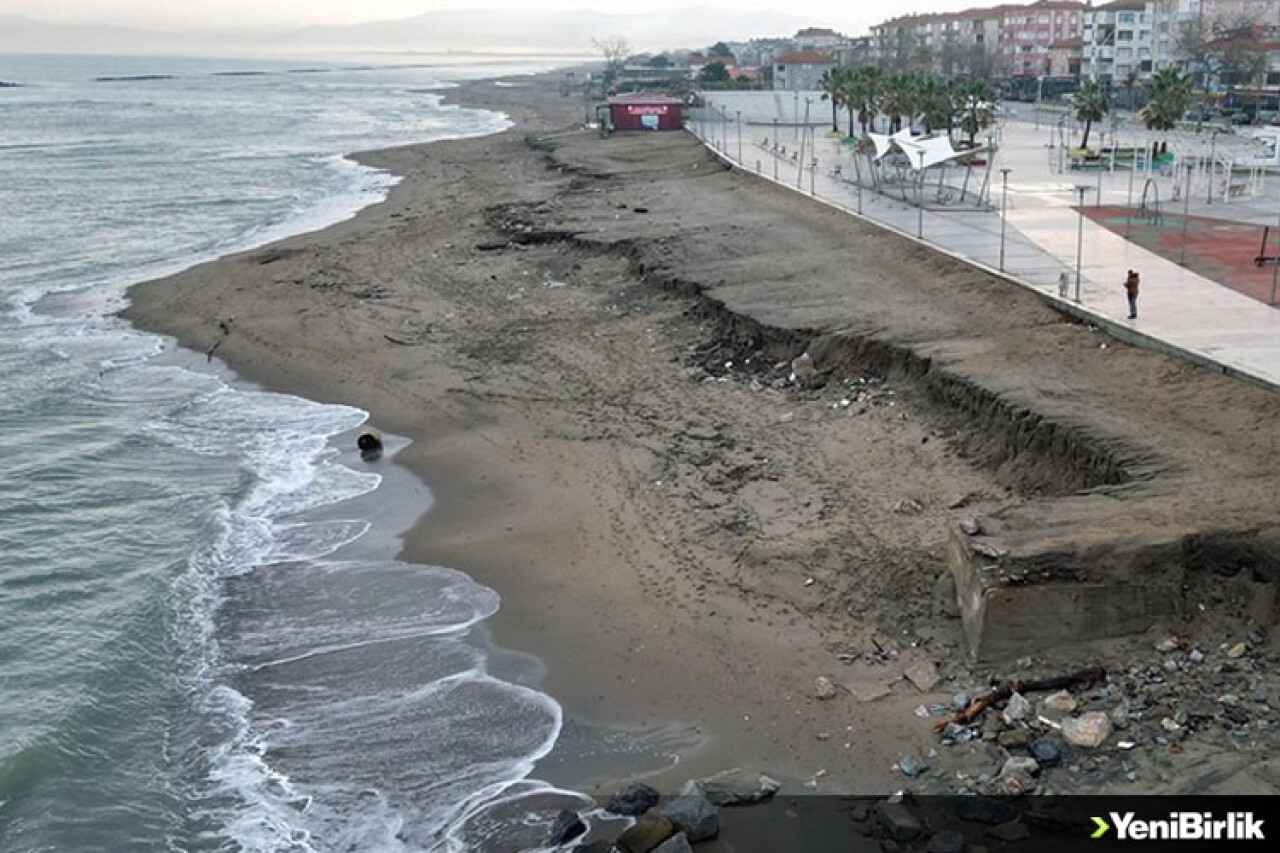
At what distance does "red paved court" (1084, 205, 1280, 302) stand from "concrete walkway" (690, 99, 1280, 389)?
0.52 metres

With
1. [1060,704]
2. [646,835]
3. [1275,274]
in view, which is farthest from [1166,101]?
[646,835]

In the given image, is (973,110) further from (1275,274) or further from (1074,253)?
(1275,274)

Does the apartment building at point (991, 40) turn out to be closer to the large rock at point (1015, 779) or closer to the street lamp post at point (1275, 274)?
the street lamp post at point (1275, 274)

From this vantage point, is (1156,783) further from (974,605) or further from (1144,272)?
(1144,272)

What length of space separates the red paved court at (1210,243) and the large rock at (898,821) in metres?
17.5

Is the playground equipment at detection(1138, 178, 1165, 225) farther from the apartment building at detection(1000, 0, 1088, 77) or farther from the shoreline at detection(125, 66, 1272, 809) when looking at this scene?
the apartment building at detection(1000, 0, 1088, 77)

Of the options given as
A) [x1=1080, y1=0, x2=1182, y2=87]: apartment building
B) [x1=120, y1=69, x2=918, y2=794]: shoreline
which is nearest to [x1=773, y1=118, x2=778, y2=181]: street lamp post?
[x1=120, y1=69, x2=918, y2=794]: shoreline

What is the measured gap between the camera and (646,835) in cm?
1034

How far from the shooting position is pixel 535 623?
1498 cm

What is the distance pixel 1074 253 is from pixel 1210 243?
432 centimetres

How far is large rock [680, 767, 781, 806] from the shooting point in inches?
432

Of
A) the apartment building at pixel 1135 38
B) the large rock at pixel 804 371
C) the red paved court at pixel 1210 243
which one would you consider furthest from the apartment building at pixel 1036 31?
the large rock at pixel 804 371

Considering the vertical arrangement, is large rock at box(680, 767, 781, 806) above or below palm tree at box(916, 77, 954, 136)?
below

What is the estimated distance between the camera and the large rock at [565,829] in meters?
10.6
